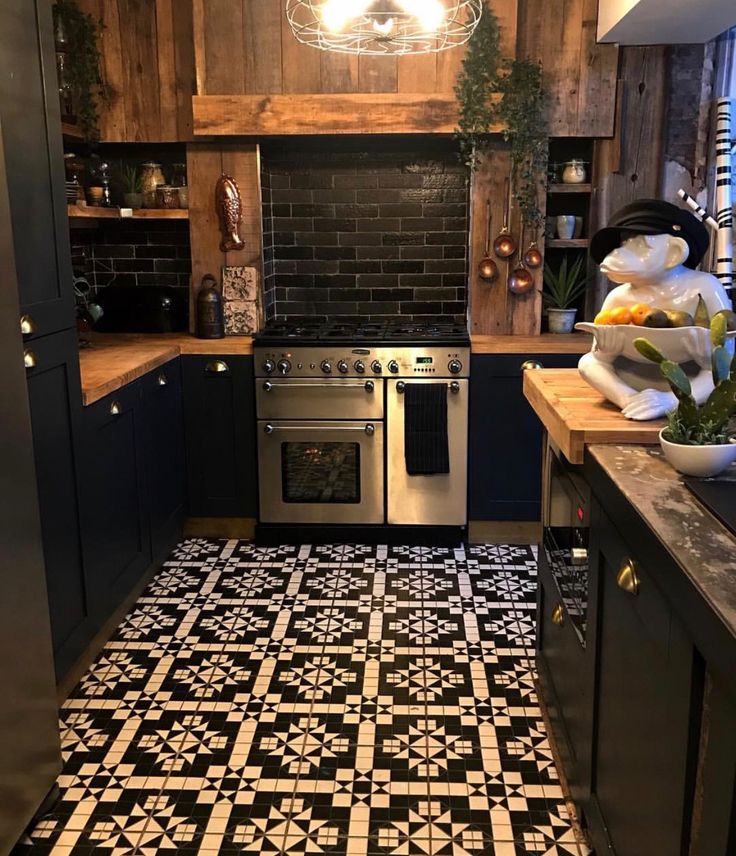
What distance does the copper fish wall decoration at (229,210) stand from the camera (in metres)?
4.21

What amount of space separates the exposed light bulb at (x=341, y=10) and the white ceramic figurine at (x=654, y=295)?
1046mm

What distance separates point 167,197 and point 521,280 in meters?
1.81

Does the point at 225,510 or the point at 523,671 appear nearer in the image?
the point at 523,671

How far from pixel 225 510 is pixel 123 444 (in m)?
1.04

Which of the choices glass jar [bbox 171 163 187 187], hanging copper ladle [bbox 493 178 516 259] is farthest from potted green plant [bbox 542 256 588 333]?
glass jar [bbox 171 163 187 187]

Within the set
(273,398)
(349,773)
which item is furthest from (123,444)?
(349,773)

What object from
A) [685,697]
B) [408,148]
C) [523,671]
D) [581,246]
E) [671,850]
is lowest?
[523,671]

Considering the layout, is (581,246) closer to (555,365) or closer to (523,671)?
(555,365)

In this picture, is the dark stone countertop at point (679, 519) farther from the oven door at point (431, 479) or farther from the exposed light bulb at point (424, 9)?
the oven door at point (431, 479)

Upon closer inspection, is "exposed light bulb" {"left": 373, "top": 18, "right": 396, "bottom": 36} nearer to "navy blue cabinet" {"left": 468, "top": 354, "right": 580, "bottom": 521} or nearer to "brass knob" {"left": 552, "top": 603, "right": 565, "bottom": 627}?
"navy blue cabinet" {"left": 468, "top": 354, "right": 580, "bottom": 521}

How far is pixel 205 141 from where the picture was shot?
13.9 feet

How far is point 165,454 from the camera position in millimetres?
3955

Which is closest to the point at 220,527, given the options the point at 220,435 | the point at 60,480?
the point at 220,435

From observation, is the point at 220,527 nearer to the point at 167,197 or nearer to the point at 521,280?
the point at 167,197
